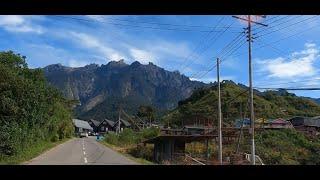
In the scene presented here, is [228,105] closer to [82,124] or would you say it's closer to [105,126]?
[105,126]

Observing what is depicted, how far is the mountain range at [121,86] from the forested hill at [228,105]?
6.70 ft

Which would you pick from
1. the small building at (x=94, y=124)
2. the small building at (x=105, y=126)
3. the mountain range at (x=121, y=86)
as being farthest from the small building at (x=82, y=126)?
the mountain range at (x=121, y=86)

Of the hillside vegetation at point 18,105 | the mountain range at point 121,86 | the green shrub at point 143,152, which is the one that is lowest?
the green shrub at point 143,152

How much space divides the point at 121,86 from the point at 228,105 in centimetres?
3880

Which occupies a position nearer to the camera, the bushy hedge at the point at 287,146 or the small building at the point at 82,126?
the bushy hedge at the point at 287,146

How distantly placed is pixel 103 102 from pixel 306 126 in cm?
7103

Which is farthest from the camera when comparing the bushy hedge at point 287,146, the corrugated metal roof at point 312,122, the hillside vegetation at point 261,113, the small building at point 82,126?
the small building at point 82,126

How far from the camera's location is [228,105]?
5181 centimetres

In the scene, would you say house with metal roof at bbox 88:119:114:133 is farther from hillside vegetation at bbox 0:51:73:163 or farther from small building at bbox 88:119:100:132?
hillside vegetation at bbox 0:51:73:163

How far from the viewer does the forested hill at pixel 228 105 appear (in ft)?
156

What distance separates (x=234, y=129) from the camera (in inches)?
1565

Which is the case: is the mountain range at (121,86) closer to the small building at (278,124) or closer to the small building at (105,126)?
the small building at (105,126)
